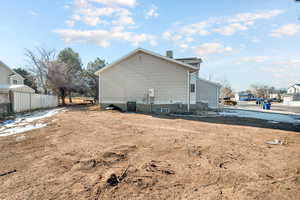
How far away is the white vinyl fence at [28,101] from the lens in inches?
502

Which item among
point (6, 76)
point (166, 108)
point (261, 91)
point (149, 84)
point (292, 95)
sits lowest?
point (166, 108)

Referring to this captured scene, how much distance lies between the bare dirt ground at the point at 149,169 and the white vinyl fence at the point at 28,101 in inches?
366

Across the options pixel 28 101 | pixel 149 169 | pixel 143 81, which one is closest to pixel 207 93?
pixel 143 81

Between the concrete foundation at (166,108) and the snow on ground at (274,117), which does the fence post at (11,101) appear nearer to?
the concrete foundation at (166,108)

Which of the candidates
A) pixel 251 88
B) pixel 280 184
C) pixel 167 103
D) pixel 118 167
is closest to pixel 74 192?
pixel 118 167

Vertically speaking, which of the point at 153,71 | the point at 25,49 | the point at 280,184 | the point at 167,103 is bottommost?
the point at 280,184

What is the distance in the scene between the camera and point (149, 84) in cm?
1413

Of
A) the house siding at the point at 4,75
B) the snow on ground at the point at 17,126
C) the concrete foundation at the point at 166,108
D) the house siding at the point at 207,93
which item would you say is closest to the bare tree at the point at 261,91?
the house siding at the point at 207,93

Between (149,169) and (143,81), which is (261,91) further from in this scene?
(149,169)

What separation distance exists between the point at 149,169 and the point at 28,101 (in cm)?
1583

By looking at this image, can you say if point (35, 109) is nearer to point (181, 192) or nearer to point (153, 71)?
point (153, 71)

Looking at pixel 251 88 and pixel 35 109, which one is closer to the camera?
pixel 35 109

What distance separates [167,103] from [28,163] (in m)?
11.2

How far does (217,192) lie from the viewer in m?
2.52
